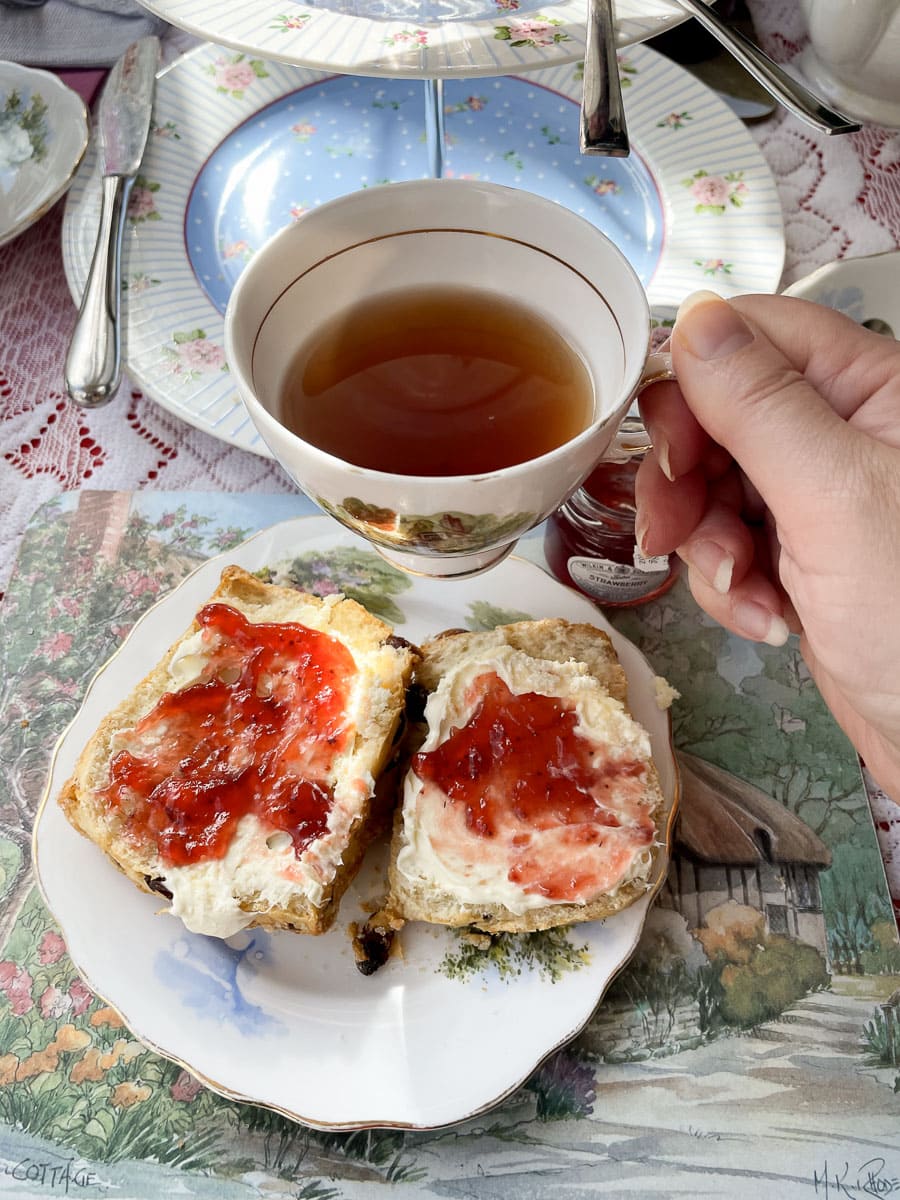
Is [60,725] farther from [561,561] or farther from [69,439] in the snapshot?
[561,561]

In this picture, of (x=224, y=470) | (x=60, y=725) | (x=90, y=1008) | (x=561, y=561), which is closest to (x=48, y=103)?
(x=224, y=470)

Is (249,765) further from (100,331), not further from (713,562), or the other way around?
(100,331)

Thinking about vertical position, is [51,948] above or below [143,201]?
below

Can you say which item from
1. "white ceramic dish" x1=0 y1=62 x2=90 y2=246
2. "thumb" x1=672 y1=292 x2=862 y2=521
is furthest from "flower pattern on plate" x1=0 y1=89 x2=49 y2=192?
"thumb" x1=672 y1=292 x2=862 y2=521

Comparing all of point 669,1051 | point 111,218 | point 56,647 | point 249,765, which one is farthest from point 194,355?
point 669,1051

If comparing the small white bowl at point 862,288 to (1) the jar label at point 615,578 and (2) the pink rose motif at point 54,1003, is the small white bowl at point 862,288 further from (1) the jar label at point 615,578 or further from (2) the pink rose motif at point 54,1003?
(2) the pink rose motif at point 54,1003

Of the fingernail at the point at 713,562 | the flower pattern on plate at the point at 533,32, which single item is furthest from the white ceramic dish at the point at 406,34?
the fingernail at the point at 713,562

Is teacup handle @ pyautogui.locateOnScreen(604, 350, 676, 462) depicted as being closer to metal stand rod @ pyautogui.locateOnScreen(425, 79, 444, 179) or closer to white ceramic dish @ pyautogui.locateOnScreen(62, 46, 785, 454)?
white ceramic dish @ pyautogui.locateOnScreen(62, 46, 785, 454)
